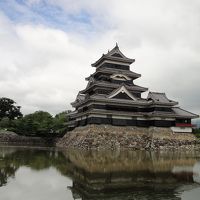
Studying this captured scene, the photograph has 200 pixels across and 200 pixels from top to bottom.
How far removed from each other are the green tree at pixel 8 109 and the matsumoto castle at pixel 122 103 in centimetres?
2990

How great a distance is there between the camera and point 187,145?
37094 mm

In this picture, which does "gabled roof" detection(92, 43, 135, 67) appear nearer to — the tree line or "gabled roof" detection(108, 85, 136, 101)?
"gabled roof" detection(108, 85, 136, 101)

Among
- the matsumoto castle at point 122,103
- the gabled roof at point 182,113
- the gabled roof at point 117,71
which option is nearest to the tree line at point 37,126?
the matsumoto castle at point 122,103

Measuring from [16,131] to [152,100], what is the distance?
91.0 feet

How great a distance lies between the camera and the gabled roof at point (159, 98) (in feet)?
133

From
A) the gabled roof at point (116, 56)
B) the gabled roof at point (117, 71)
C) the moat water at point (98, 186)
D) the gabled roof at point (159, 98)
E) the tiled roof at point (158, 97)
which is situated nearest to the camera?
the moat water at point (98, 186)

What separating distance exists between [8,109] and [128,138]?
40826 millimetres

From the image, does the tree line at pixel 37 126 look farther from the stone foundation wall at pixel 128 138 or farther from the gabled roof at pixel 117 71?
the gabled roof at pixel 117 71

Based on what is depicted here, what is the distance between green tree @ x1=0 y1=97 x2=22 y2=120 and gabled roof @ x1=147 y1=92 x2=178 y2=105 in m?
39.0

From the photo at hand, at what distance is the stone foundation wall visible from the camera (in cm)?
3534

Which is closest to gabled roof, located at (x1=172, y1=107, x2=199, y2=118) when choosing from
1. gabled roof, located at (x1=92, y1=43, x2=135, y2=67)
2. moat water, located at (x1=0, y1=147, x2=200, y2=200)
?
gabled roof, located at (x1=92, y1=43, x2=135, y2=67)

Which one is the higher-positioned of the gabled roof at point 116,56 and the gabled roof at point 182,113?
the gabled roof at point 116,56

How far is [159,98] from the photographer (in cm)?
4162

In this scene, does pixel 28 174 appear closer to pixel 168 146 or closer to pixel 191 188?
pixel 191 188
